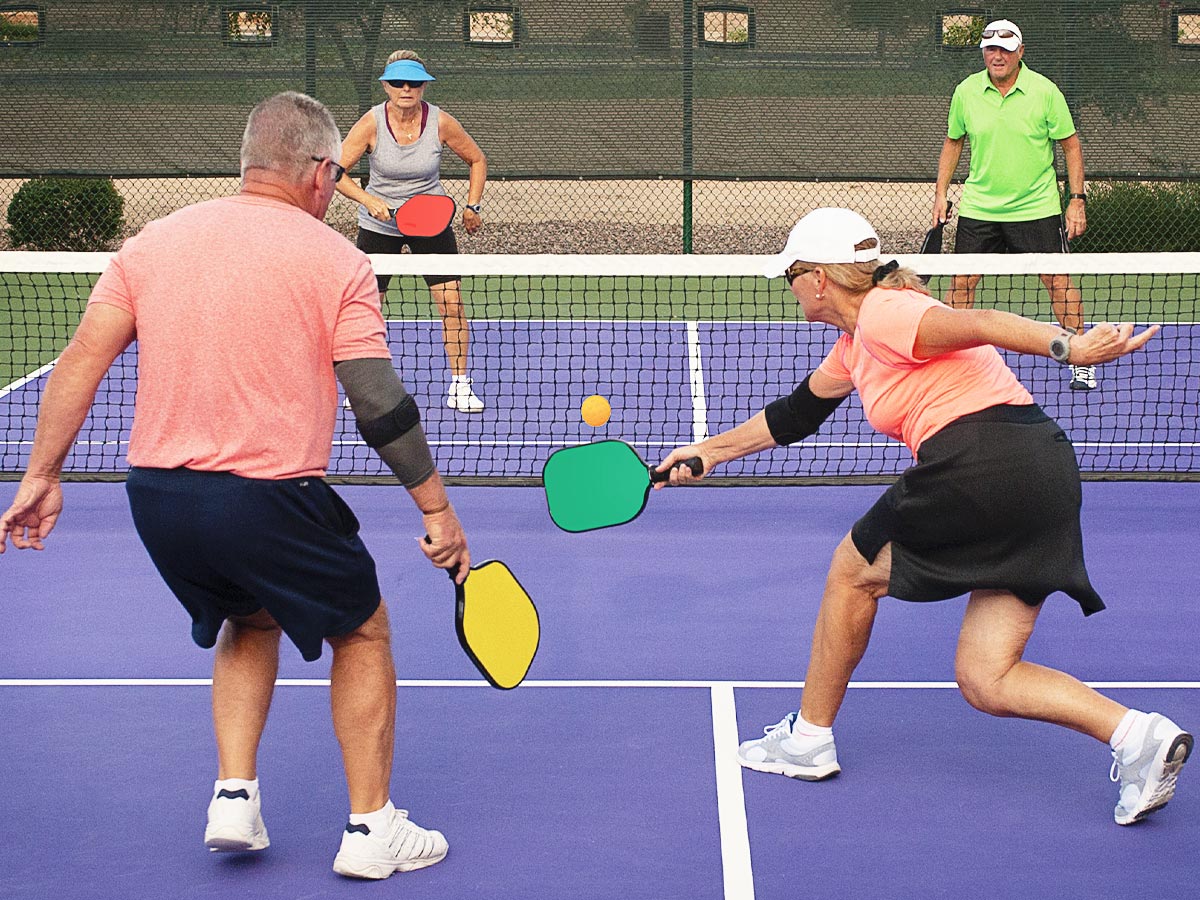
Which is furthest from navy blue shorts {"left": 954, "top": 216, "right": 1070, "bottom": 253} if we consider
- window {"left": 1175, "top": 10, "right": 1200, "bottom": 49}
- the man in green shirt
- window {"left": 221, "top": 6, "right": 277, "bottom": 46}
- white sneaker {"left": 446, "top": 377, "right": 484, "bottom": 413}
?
window {"left": 221, "top": 6, "right": 277, "bottom": 46}

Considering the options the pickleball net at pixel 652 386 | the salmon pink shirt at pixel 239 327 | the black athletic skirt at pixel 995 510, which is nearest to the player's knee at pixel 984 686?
the black athletic skirt at pixel 995 510

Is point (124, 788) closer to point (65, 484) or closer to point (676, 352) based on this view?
point (65, 484)

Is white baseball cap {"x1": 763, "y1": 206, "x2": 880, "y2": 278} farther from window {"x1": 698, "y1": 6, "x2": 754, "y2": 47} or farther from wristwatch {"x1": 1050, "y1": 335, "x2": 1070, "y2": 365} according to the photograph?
window {"x1": 698, "y1": 6, "x2": 754, "y2": 47}

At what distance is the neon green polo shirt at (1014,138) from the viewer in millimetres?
8141

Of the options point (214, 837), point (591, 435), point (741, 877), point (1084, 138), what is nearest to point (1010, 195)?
point (591, 435)

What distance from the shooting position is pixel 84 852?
360 centimetres

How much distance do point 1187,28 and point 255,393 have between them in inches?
422

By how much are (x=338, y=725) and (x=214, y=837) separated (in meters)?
0.34

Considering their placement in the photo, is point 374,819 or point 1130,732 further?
point 1130,732

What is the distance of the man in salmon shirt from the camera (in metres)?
3.13

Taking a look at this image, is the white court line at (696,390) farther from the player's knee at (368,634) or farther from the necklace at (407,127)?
the player's knee at (368,634)

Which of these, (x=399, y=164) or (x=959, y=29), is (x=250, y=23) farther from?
(x=959, y=29)

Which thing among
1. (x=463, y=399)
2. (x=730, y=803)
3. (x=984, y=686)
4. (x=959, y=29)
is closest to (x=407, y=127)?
(x=463, y=399)

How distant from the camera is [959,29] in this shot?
12.3m
